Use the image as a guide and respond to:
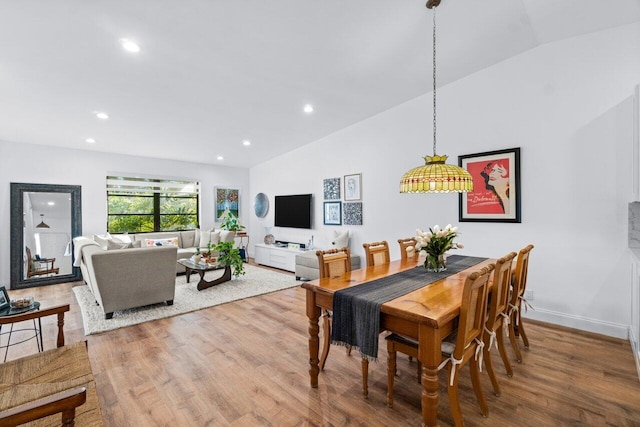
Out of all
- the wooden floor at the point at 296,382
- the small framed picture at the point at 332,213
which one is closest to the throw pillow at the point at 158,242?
the wooden floor at the point at 296,382

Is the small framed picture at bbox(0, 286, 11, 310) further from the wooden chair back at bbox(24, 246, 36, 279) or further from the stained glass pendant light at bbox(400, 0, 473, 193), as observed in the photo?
the wooden chair back at bbox(24, 246, 36, 279)

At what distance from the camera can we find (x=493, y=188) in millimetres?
3713

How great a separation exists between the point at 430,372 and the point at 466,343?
1.20ft

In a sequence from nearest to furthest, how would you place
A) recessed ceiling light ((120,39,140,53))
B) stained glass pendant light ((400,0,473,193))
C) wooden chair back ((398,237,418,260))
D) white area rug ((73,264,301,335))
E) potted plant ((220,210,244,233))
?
stained glass pendant light ((400,0,473,193)) < recessed ceiling light ((120,39,140,53)) < wooden chair back ((398,237,418,260)) < white area rug ((73,264,301,335)) < potted plant ((220,210,244,233))

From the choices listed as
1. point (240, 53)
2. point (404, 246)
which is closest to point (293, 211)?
point (404, 246)

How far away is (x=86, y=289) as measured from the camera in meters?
5.02

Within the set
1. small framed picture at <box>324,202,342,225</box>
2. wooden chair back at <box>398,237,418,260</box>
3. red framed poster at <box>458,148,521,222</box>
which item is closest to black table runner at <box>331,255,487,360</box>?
wooden chair back at <box>398,237,418,260</box>

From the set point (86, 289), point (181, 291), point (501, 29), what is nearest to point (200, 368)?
point (181, 291)

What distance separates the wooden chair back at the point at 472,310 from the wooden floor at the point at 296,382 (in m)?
0.55

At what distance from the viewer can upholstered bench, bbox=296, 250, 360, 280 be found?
517 cm

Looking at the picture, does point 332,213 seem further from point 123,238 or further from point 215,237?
point 123,238

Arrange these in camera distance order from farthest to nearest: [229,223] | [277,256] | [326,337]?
[229,223], [277,256], [326,337]

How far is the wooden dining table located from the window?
5898mm

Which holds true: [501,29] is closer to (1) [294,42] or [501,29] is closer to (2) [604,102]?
(2) [604,102]
